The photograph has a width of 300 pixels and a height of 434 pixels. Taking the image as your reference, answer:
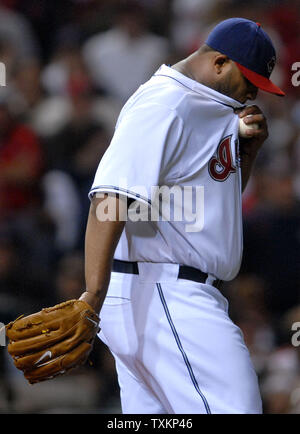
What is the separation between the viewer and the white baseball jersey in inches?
64.6

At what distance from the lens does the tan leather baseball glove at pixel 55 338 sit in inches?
63.2

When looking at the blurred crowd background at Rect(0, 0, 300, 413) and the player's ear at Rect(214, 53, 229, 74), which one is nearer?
the player's ear at Rect(214, 53, 229, 74)

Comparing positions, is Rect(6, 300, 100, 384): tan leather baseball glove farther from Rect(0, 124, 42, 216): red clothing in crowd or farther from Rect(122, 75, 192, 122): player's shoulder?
Rect(0, 124, 42, 216): red clothing in crowd

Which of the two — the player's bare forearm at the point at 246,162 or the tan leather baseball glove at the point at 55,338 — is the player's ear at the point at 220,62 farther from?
the tan leather baseball glove at the point at 55,338

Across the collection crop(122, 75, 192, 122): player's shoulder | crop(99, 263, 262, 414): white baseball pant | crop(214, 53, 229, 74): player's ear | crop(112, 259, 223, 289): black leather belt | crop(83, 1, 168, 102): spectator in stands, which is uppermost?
crop(83, 1, 168, 102): spectator in stands

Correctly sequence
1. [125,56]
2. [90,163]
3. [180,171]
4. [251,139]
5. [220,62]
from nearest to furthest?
1. [180,171]
2. [220,62]
3. [251,139]
4. [90,163]
5. [125,56]

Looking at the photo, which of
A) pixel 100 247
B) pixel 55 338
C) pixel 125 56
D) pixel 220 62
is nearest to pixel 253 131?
pixel 220 62

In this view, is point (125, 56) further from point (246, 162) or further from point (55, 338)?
point (55, 338)

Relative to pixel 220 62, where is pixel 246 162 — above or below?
below

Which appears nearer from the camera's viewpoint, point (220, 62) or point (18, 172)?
point (220, 62)

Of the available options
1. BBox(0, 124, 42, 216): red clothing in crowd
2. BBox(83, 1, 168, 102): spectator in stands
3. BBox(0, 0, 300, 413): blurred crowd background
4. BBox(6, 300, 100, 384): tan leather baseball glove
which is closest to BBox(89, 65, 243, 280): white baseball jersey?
BBox(6, 300, 100, 384): tan leather baseball glove

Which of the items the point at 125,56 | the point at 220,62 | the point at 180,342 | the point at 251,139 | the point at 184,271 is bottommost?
the point at 180,342

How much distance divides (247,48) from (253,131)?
23 centimetres

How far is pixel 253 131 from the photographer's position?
1.98 metres
